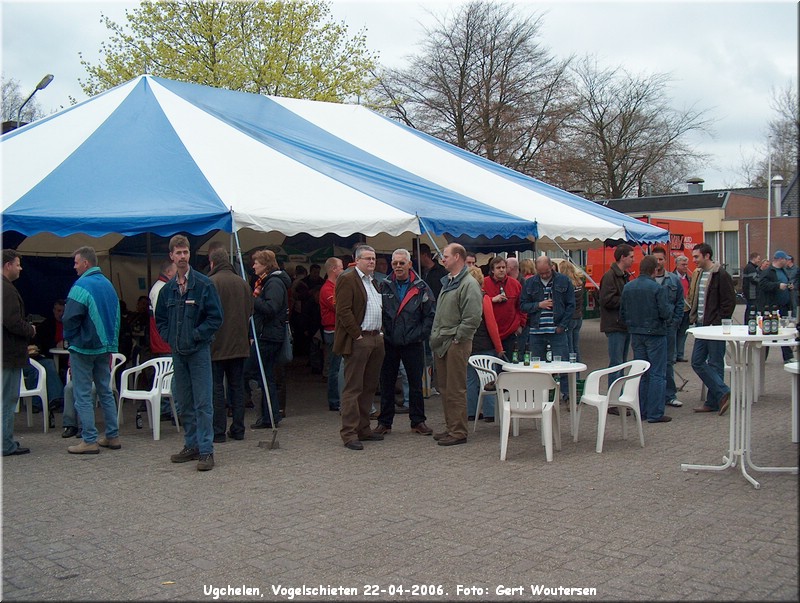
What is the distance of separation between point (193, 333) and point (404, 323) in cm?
201

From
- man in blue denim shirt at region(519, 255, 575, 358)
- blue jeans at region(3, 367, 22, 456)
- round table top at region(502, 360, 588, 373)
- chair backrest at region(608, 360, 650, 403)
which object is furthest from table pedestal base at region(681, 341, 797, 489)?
blue jeans at region(3, 367, 22, 456)

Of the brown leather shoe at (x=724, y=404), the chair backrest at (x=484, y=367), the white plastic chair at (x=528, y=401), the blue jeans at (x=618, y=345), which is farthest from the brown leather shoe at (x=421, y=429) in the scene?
the brown leather shoe at (x=724, y=404)

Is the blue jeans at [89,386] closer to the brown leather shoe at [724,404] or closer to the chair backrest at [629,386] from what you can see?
the chair backrest at [629,386]

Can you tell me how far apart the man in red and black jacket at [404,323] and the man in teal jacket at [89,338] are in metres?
2.45

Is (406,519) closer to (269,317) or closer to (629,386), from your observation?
(629,386)

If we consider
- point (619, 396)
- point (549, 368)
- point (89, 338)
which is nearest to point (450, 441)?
point (549, 368)

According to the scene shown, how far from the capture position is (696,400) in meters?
9.39

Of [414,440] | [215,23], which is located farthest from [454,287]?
[215,23]

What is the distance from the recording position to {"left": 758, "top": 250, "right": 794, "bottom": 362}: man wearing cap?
1208 cm

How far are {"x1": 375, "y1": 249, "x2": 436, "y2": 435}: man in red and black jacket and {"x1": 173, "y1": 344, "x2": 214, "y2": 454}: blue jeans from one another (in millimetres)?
1716

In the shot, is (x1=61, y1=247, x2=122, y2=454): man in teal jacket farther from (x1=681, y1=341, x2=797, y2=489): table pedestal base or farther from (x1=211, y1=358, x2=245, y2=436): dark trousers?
(x1=681, y1=341, x2=797, y2=489): table pedestal base

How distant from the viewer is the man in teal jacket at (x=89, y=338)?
6965mm

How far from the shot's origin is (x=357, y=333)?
7176 mm

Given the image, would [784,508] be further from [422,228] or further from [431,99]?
[431,99]
